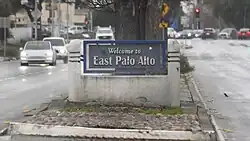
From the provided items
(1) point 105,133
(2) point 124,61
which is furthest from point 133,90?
(1) point 105,133

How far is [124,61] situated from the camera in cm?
1430

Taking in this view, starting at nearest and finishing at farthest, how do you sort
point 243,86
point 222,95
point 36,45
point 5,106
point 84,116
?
point 84,116 → point 5,106 → point 222,95 → point 243,86 → point 36,45

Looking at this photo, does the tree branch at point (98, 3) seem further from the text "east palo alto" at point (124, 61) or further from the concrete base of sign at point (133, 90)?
the concrete base of sign at point (133, 90)

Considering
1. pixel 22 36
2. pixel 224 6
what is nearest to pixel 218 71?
pixel 22 36

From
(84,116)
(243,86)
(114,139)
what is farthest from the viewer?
(243,86)

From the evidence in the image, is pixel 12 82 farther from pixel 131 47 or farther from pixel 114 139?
pixel 114 139

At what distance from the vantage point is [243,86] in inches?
858

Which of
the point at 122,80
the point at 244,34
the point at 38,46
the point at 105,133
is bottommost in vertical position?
the point at 105,133

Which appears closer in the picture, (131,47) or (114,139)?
(114,139)

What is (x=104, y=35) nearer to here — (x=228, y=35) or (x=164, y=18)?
(x=164, y=18)

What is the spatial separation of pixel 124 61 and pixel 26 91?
6.22m

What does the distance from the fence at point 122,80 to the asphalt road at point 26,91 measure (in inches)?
66.6

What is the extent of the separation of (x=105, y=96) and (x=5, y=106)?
298cm

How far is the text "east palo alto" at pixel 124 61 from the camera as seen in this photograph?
1427cm
